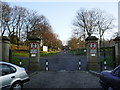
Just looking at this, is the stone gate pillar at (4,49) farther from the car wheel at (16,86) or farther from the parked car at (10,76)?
the car wheel at (16,86)

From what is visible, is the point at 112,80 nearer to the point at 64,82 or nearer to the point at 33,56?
the point at 64,82

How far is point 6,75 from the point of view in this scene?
5.76m

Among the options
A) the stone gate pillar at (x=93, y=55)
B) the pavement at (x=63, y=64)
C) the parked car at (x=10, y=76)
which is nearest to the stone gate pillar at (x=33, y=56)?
the pavement at (x=63, y=64)

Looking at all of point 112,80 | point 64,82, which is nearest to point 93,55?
point 64,82

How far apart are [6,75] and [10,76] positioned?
0.57 ft

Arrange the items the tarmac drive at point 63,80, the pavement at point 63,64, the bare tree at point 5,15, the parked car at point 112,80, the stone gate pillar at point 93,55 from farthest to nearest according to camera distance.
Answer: the bare tree at point 5,15 → the pavement at point 63,64 → the stone gate pillar at point 93,55 → the tarmac drive at point 63,80 → the parked car at point 112,80

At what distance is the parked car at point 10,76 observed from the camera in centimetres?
561

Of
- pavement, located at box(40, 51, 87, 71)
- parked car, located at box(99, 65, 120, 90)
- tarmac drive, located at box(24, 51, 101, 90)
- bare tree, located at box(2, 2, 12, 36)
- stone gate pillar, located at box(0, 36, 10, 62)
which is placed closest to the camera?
parked car, located at box(99, 65, 120, 90)

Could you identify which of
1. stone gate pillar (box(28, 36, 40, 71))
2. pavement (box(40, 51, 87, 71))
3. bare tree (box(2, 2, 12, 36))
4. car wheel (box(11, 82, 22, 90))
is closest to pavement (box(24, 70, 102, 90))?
car wheel (box(11, 82, 22, 90))

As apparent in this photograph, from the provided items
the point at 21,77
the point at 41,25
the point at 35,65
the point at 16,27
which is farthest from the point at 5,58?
the point at 41,25

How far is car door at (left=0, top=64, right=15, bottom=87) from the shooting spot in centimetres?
558

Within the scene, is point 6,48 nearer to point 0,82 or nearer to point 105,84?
point 0,82

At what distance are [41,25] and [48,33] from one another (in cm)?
538

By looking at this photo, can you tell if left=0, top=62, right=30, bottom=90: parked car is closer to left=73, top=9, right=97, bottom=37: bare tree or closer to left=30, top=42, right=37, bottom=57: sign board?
left=30, top=42, right=37, bottom=57: sign board
